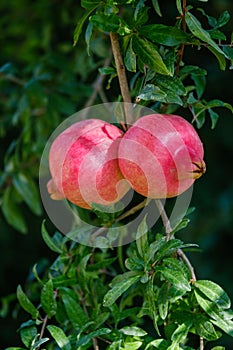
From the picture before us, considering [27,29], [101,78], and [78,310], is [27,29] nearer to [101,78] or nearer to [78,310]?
[101,78]

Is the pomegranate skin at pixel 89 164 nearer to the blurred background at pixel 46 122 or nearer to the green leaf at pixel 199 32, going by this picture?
the green leaf at pixel 199 32

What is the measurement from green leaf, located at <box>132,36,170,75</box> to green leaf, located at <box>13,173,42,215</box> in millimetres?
533

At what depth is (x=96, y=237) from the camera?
742 mm

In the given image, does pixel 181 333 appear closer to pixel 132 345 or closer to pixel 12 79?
pixel 132 345

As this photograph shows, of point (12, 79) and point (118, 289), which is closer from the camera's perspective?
point (118, 289)

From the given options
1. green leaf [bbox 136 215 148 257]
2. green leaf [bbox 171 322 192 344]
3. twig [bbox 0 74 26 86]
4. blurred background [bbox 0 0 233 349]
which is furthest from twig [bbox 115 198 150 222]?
twig [bbox 0 74 26 86]

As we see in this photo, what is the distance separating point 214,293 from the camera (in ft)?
2.00

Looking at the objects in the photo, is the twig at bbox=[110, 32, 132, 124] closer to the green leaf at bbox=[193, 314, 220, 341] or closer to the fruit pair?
the fruit pair

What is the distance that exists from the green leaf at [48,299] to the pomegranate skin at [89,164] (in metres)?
0.12

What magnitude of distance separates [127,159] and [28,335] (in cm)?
23

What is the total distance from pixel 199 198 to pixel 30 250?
521 mm

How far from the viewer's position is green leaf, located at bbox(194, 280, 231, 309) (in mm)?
606

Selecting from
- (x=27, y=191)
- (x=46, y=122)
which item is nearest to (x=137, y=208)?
(x=27, y=191)

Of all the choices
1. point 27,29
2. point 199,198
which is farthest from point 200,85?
point 199,198
